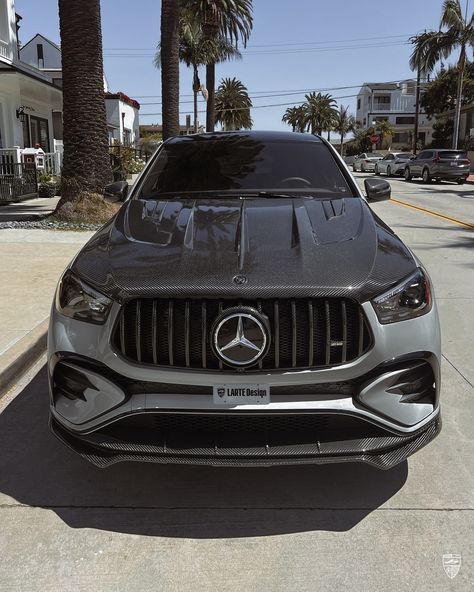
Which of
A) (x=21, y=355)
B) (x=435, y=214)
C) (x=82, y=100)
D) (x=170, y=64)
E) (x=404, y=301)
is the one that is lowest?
(x=21, y=355)

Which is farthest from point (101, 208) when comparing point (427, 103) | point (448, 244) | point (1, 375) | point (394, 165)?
point (427, 103)

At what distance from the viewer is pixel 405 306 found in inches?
110

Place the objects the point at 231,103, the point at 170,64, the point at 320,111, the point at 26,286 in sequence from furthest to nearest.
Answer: the point at 320,111, the point at 231,103, the point at 170,64, the point at 26,286

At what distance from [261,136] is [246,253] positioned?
2.38 meters

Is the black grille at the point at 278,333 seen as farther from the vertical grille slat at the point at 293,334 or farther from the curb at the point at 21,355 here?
the curb at the point at 21,355

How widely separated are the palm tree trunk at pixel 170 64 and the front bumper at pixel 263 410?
15.7 m

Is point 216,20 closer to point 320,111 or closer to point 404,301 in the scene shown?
point 404,301

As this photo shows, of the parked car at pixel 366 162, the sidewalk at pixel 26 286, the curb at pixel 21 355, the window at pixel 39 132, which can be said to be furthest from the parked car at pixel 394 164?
the curb at pixel 21 355

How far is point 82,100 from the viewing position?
11.3 meters

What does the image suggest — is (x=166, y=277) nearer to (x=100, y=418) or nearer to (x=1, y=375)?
(x=100, y=418)

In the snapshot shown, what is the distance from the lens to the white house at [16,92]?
61.2 ft

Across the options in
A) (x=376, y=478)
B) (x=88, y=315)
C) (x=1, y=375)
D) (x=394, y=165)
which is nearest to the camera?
(x=88, y=315)

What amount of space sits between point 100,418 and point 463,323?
4.37 metres

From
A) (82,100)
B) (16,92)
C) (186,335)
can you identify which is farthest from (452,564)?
(16,92)
